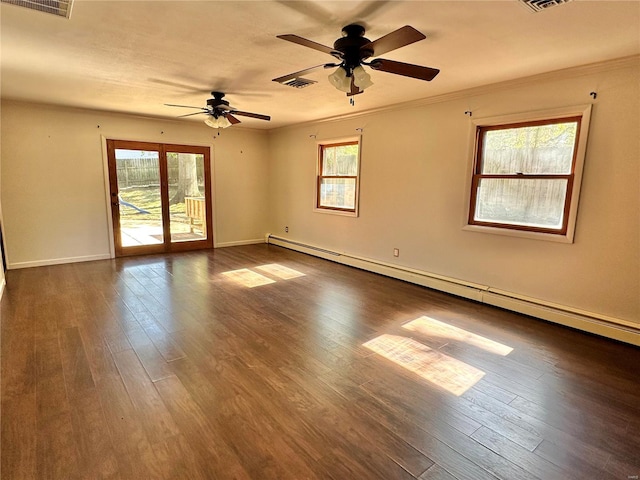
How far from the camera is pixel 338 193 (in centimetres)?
612

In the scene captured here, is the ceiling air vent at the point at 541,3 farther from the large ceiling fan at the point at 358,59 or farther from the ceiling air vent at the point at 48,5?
the ceiling air vent at the point at 48,5

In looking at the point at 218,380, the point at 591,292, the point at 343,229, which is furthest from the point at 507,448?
the point at 343,229

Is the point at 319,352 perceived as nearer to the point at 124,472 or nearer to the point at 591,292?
the point at 124,472

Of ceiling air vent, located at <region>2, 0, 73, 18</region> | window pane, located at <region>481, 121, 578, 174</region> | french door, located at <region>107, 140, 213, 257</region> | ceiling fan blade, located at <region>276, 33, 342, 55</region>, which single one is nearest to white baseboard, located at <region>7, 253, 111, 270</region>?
french door, located at <region>107, 140, 213, 257</region>

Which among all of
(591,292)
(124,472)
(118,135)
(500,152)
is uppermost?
(118,135)

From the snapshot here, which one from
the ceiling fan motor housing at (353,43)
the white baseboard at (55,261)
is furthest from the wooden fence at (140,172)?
Answer: the ceiling fan motor housing at (353,43)

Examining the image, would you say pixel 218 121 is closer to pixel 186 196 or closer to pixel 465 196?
pixel 186 196

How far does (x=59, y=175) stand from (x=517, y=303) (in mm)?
6888

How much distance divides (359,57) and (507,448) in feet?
8.88

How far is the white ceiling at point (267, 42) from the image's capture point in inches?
86.2

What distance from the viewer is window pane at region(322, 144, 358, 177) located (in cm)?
577

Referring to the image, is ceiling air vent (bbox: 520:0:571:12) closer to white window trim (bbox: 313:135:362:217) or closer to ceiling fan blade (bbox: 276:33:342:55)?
ceiling fan blade (bbox: 276:33:342:55)

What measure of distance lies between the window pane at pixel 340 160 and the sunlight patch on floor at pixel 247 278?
92.8 inches

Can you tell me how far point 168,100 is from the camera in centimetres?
470
